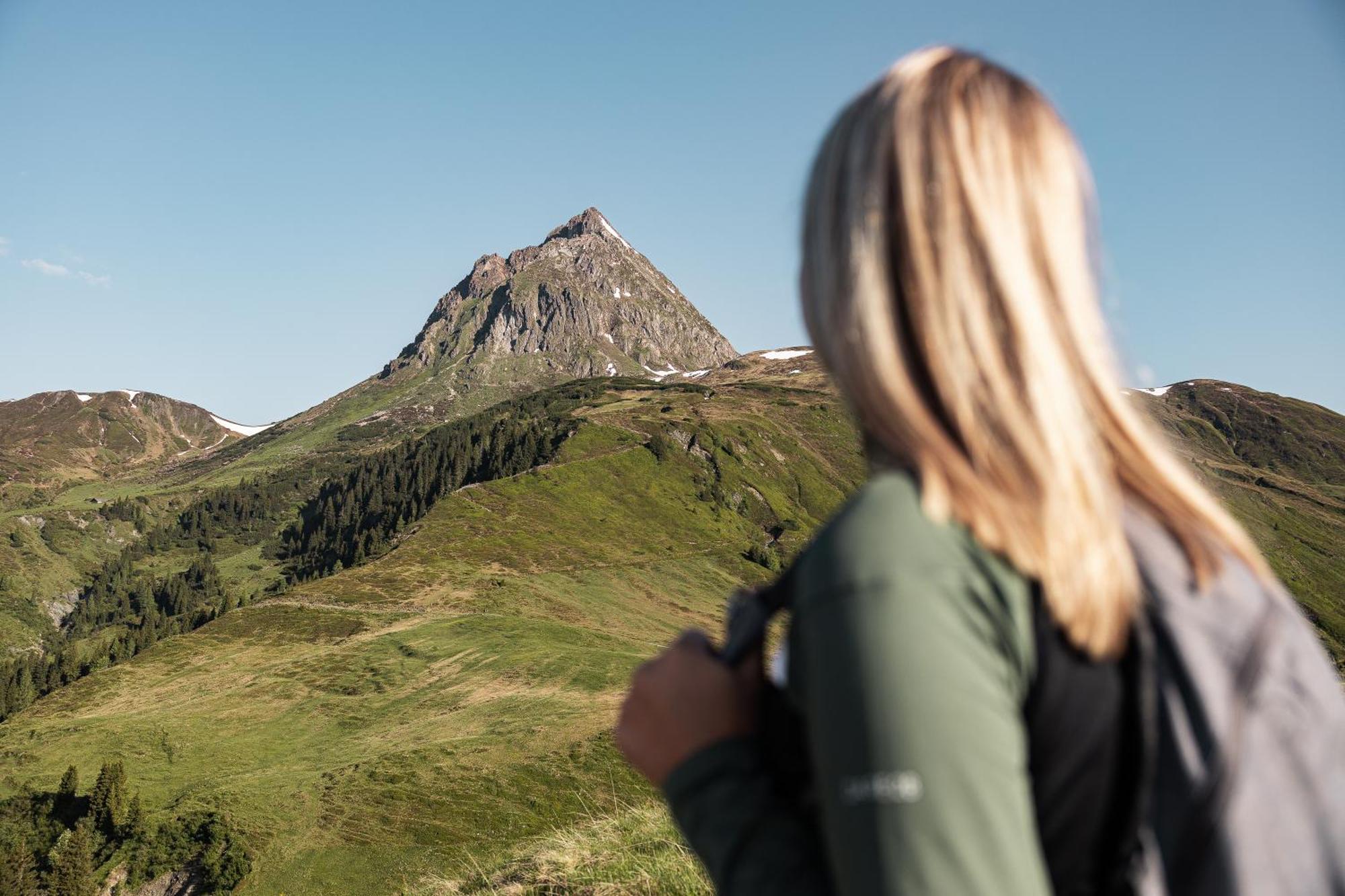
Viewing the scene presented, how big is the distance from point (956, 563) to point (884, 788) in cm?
35

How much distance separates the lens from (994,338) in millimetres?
1544

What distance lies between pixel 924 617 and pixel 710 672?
20.9 inches

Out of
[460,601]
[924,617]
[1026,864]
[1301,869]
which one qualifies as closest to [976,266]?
[924,617]

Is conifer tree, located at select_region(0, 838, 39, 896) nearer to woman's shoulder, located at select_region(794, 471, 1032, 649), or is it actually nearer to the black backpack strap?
the black backpack strap

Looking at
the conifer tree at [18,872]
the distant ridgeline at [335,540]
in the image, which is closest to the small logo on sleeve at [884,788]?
the conifer tree at [18,872]

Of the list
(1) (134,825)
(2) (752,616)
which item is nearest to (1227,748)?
(2) (752,616)

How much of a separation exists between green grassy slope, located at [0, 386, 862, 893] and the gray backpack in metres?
5.52

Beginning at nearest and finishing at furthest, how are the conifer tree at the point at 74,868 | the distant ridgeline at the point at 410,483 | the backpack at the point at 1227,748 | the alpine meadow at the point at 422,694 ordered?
the backpack at the point at 1227,748
the alpine meadow at the point at 422,694
the conifer tree at the point at 74,868
the distant ridgeline at the point at 410,483

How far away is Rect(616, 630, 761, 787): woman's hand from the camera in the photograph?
1589 millimetres

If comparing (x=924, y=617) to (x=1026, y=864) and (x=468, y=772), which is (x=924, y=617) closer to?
(x=1026, y=864)

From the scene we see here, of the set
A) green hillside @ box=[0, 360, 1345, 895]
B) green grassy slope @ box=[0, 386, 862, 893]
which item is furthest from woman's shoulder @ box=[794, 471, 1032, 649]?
green grassy slope @ box=[0, 386, 862, 893]

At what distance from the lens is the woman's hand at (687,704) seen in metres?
1.59

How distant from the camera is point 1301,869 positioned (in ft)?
4.76

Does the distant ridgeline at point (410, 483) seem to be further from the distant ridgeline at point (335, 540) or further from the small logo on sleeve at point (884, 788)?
the small logo on sleeve at point (884, 788)
